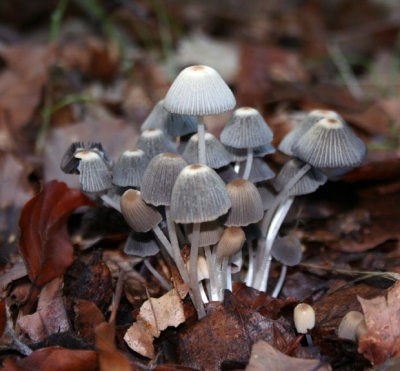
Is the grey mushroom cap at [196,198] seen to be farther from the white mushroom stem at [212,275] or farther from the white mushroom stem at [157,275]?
the white mushroom stem at [157,275]

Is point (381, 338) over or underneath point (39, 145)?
underneath

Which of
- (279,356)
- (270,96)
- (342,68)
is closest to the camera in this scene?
(279,356)

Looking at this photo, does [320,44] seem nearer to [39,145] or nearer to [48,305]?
[39,145]

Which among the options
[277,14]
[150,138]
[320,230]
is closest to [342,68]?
[277,14]

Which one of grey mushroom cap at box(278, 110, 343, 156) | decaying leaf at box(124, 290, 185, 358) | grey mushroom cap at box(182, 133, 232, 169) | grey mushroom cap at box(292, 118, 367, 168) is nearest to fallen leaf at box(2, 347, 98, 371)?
decaying leaf at box(124, 290, 185, 358)

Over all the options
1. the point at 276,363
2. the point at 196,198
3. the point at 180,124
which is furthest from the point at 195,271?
the point at 180,124
